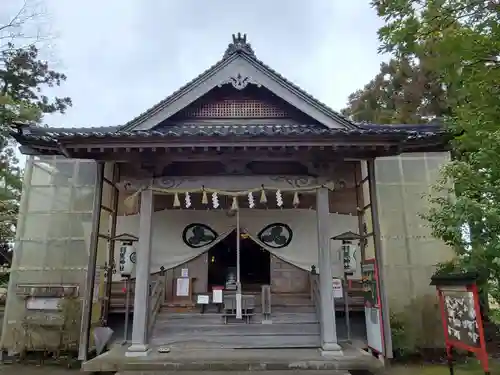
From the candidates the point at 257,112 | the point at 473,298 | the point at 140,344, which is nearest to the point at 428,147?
the point at 257,112

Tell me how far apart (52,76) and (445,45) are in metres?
19.9

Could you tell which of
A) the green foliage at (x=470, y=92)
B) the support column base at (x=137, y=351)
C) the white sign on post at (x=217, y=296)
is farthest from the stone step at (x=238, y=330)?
the green foliage at (x=470, y=92)

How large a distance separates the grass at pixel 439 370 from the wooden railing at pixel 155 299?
475cm

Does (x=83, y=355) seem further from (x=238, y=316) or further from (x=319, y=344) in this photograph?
(x=319, y=344)

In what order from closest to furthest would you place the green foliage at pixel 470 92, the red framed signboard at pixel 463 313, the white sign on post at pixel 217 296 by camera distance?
1. the red framed signboard at pixel 463 313
2. the green foliage at pixel 470 92
3. the white sign on post at pixel 217 296

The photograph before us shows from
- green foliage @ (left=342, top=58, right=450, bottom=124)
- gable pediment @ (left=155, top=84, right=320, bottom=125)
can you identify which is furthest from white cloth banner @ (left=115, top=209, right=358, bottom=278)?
green foliage @ (left=342, top=58, right=450, bottom=124)

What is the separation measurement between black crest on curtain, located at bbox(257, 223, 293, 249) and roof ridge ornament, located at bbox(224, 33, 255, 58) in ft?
13.5

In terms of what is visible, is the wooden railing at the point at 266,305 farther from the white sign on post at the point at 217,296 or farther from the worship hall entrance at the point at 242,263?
the worship hall entrance at the point at 242,263

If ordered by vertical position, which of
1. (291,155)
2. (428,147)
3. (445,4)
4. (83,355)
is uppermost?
(445,4)

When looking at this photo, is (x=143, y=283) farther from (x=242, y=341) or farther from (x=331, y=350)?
(x=331, y=350)

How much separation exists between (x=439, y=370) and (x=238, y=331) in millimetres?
3981

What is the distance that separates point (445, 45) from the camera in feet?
19.9

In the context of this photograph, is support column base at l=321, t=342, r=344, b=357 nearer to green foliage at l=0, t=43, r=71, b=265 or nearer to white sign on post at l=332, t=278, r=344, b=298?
white sign on post at l=332, t=278, r=344, b=298

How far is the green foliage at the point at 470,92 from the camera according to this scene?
552 cm
